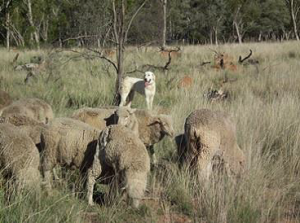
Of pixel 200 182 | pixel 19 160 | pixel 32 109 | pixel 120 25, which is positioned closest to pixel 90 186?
pixel 19 160

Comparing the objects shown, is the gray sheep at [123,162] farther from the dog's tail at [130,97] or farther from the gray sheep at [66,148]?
the dog's tail at [130,97]

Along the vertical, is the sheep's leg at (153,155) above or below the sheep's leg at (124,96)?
below

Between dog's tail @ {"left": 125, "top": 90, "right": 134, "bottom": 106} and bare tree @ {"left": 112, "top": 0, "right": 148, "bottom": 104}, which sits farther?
dog's tail @ {"left": 125, "top": 90, "right": 134, "bottom": 106}

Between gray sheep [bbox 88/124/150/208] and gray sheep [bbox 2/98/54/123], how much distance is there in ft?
7.57

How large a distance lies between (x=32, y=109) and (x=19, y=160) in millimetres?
2717

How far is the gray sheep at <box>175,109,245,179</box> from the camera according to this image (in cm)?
453

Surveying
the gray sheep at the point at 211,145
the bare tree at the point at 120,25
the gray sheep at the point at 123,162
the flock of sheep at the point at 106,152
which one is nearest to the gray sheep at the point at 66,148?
the flock of sheep at the point at 106,152

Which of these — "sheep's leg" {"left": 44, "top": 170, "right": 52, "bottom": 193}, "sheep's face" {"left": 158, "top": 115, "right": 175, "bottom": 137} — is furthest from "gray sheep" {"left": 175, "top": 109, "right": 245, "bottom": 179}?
"sheep's leg" {"left": 44, "top": 170, "right": 52, "bottom": 193}

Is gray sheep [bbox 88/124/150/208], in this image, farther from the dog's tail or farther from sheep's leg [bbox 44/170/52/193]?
the dog's tail

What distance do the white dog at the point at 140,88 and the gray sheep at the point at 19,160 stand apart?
4886 mm

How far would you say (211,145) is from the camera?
4.51 metres

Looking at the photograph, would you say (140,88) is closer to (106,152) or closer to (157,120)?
(157,120)

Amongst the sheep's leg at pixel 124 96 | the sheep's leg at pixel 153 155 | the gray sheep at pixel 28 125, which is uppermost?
the gray sheep at pixel 28 125

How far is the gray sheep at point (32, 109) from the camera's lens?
6.70 m
